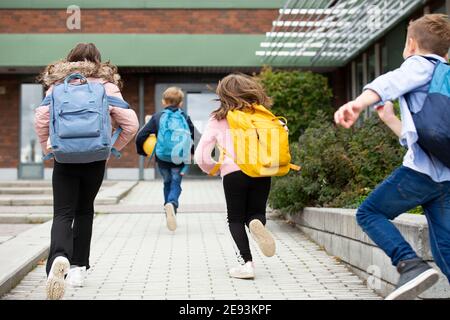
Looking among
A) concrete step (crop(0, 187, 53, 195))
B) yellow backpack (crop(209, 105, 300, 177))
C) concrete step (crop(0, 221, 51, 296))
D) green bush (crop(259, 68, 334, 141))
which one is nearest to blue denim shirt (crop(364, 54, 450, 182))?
yellow backpack (crop(209, 105, 300, 177))

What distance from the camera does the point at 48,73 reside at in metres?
5.12

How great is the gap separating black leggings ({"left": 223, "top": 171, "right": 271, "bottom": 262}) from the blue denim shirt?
6.73 feet

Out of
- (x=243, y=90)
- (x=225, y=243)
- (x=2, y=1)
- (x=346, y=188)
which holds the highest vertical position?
(x=2, y=1)

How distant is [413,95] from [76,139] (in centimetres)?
222

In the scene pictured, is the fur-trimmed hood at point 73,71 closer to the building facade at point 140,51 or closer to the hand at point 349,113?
the hand at point 349,113

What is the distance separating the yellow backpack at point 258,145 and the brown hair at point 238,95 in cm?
11

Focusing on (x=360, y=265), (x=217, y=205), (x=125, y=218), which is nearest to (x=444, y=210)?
(x=360, y=265)

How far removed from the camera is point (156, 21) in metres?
21.1

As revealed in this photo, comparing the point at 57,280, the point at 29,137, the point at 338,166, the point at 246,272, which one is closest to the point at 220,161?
the point at 246,272

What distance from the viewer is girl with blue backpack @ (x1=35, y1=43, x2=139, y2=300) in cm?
477

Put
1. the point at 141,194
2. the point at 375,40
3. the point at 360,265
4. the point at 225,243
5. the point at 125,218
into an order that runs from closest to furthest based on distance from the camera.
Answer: the point at 360,265 < the point at 225,243 < the point at 125,218 < the point at 141,194 < the point at 375,40

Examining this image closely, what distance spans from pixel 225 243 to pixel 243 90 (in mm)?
2695

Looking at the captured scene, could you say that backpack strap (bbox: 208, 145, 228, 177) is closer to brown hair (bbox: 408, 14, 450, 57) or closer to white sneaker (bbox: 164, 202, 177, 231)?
brown hair (bbox: 408, 14, 450, 57)
